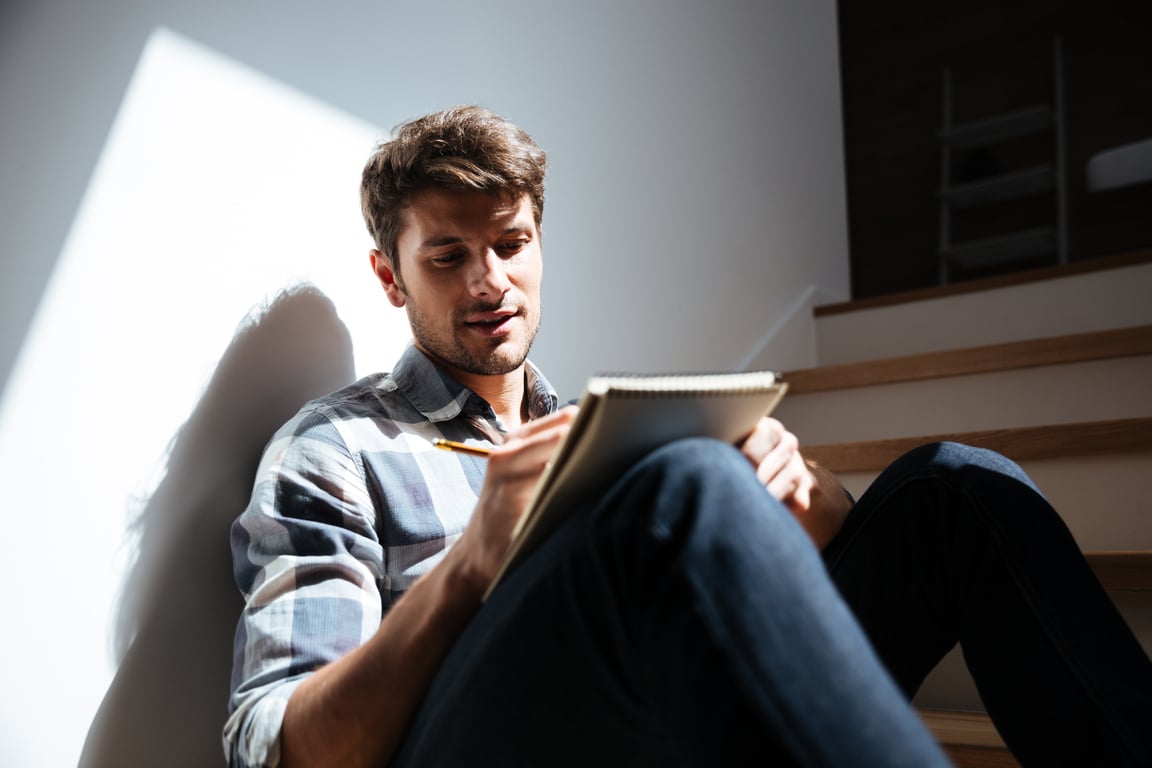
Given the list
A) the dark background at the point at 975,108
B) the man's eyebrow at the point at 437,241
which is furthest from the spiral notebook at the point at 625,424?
the dark background at the point at 975,108

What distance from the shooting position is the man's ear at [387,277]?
3.99 ft

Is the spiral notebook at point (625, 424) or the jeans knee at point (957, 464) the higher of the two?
the jeans knee at point (957, 464)

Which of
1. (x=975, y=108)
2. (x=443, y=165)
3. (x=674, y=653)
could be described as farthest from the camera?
(x=975, y=108)

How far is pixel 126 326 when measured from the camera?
93 centimetres

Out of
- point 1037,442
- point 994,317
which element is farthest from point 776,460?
point 994,317

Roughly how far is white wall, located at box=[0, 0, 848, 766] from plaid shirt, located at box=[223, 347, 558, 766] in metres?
0.14

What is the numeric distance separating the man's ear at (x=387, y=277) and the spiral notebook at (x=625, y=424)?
60cm

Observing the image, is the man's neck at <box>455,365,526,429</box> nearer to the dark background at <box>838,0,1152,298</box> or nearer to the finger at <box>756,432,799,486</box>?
the finger at <box>756,432,799,486</box>

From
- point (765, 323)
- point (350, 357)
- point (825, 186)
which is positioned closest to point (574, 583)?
point (350, 357)

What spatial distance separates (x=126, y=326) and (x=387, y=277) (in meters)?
0.37

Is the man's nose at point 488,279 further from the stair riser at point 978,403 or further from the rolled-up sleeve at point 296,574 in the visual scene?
the stair riser at point 978,403

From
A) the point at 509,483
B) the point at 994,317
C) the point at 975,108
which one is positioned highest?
the point at 975,108

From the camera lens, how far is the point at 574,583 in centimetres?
62

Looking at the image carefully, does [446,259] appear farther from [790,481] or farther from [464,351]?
[790,481]
